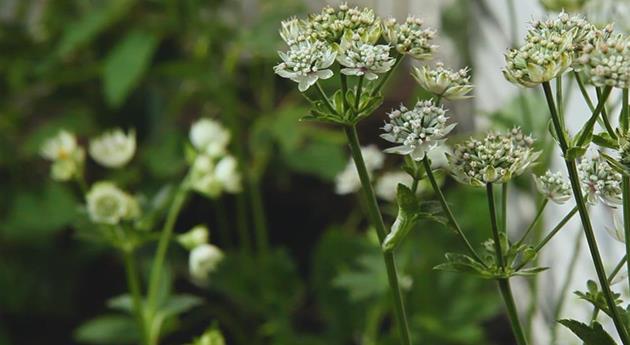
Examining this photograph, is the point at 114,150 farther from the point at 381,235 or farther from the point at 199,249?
the point at 381,235

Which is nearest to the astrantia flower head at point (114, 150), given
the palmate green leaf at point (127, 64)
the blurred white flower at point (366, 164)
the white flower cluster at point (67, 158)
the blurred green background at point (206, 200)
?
the white flower cluster at point (67, 158)

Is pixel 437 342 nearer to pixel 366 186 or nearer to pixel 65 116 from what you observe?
pixel 65 116

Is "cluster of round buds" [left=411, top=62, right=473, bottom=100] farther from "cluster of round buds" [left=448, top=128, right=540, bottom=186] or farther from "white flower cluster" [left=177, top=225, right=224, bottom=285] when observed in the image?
"white flower cluster" [left=177, top=225, right=224, bottom=285]

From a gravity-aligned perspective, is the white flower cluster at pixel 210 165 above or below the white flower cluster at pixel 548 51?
above

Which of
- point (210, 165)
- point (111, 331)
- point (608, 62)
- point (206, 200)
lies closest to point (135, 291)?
point (210, 165)

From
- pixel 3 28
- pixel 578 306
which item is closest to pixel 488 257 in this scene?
pixel 578 306

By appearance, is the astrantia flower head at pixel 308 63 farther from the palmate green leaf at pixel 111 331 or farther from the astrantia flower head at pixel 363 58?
the palmate green leaf at pixel 111 331
